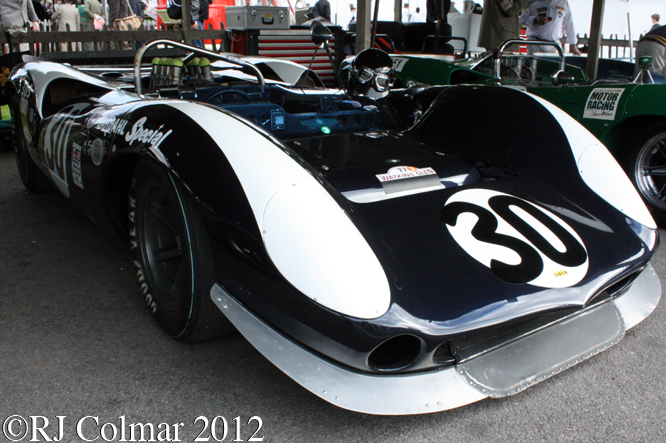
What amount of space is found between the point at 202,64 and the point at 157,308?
136 centimetres

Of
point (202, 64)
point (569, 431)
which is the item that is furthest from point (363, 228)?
point (202, 64)

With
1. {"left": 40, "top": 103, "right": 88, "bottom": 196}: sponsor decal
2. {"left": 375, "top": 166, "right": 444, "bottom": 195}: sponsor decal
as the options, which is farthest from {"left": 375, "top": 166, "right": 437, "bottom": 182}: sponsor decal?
{"left": 40, "top": 103, "right": 88, "bottom": 196}: sponsor decal

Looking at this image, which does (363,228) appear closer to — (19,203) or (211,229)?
(211,229)

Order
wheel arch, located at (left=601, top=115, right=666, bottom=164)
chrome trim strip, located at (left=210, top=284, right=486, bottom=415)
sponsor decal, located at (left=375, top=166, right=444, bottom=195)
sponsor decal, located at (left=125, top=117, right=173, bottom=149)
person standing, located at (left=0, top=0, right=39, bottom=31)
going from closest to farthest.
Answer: chrome trim strip, located at (left=210, top=284, right=486, bottom=415), sponsor decal, located at (left=125, top=117, right=173, bottom=149), sponsor decal, located at (left=375, top=166, right=444, bottom=195), wheel arch, located at (left=601, top=115, right=666, bottom=164), person standing, located at (left=0, top=0, right=39, bottom=31)

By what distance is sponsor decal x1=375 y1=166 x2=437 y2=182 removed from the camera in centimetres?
175

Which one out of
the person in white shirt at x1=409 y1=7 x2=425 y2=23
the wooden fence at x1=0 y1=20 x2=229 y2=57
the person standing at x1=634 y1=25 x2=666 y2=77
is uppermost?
the person in white shirt at x1=409 y1=7 x2=425 y2=23

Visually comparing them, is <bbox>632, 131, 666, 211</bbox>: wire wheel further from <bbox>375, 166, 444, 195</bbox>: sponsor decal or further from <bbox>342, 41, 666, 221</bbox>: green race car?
<bbox>375, 166, 444, 195</bbox>: sponsor decal

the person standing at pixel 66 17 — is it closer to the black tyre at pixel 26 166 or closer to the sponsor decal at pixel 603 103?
the black tyre at pixel 26 166

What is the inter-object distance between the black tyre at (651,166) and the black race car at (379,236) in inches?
47.6

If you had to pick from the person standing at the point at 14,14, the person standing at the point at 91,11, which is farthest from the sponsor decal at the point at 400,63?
the person standing at the point at 91,11

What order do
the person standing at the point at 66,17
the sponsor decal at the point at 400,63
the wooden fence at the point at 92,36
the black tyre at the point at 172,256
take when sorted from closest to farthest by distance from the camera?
the black tyre at the point at 172,256 → the sponsor decal at the point at 400,63 → the wooden fence at the point at 92,36 → the person standing at the point at 66,17

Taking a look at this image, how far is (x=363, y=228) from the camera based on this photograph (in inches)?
54.4

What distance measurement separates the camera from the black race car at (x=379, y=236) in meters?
1.23

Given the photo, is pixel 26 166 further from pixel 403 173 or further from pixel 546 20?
pixel 546 20
